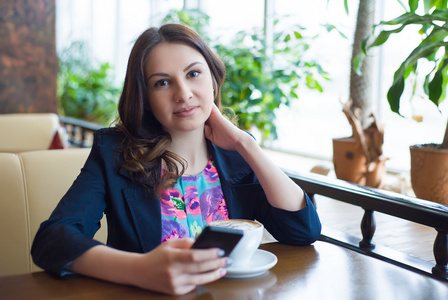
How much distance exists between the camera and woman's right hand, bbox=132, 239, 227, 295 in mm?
892

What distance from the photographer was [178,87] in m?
1.33

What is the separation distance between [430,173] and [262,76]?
236 cm

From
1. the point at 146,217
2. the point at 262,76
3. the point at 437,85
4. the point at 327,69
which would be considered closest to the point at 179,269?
the point at 146,217

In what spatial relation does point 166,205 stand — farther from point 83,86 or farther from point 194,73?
point 83,86

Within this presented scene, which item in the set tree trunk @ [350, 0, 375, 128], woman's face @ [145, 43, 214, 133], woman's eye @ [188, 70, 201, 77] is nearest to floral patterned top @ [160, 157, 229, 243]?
woman's face @ [145, 43, 214, 133]

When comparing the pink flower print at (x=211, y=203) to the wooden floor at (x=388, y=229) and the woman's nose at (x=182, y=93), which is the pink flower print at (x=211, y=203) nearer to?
the woman's nose at (x=182, y=93)

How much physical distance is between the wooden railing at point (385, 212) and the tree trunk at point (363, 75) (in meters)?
2.00

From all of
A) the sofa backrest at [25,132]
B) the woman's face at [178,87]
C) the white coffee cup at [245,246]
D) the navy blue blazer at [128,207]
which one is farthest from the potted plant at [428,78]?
the sofa backrest at [25,132]

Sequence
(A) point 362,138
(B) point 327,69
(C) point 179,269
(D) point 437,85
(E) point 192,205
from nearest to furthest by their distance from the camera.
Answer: (C) point 179,269
(E) point 192,205
(D) point 437,85
(A) point 362,138
(B) point 327,69

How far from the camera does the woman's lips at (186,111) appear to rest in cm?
133

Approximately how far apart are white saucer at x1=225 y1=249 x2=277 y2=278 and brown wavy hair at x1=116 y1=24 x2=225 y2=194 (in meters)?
0.38

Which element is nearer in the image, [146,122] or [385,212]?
[385,212]

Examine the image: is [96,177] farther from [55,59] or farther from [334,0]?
[334,0]

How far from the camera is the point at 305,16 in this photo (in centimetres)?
563
